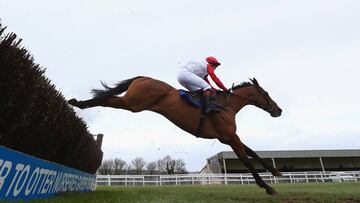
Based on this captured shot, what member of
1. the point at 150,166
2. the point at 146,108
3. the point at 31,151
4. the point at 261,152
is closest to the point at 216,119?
the point at 146,108

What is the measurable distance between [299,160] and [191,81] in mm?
43371

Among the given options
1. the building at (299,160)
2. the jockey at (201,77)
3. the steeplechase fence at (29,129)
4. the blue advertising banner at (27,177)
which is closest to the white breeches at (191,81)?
the jockey at (201,77)

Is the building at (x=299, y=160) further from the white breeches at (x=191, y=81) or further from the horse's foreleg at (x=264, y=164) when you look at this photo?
the white breeches at (x=191, y=81)

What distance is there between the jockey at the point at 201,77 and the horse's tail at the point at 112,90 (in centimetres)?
105

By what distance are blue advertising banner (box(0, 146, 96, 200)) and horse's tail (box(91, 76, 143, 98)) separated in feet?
4.86

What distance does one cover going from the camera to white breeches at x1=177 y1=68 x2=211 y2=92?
6.40 m

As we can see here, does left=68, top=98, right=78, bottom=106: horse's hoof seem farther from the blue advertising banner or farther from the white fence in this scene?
the white fence

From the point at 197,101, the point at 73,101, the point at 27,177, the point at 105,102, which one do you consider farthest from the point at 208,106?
the point at 27,177

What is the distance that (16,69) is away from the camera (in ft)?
14.4

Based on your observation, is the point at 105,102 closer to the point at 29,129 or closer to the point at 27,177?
the point at 29,129

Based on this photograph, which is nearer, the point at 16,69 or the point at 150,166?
the point at 16,69

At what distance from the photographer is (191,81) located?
21.3 feet

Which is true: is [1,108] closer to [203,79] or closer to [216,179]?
[203,79]

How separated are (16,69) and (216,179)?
1035 inches
